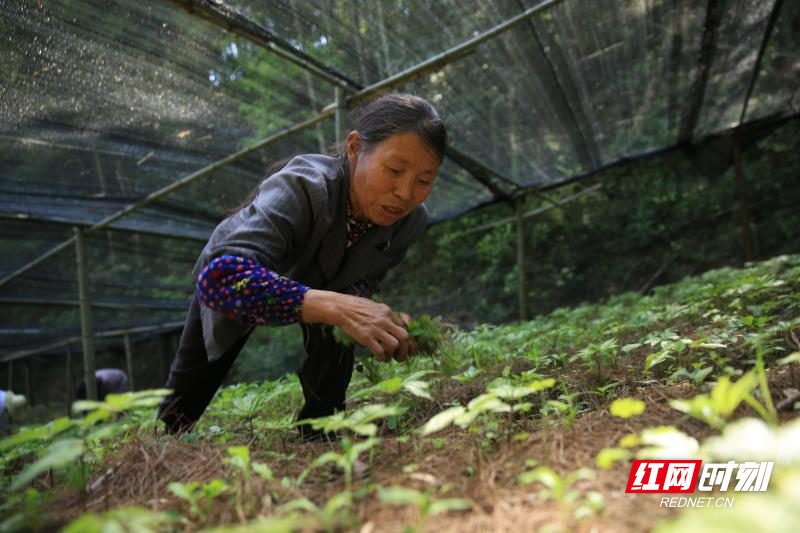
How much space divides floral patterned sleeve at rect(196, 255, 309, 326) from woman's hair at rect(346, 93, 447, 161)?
72cm

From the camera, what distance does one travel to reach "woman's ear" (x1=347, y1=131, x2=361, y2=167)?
6.72 feet

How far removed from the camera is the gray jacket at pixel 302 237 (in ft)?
5.49

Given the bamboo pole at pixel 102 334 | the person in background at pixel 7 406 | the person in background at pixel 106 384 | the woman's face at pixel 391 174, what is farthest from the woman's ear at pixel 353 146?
the bamboo pole at pixel 102 334

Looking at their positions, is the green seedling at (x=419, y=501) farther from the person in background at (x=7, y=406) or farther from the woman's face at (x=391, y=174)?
the person in background at (x=7, y=406)

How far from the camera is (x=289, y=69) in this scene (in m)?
3.60

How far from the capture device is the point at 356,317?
60.6 inches

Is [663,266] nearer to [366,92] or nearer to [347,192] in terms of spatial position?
[366,92]

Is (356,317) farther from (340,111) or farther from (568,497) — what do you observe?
(340,111)

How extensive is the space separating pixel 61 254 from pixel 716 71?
7217 millimetres

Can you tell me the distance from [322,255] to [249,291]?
0.63 meters

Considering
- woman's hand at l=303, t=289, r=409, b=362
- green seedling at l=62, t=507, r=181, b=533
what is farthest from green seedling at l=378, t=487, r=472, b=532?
woman's hand at l=303, t=289, r=409, b=362

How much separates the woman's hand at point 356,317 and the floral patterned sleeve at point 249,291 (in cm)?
4

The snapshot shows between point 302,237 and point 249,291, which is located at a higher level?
point 302,237

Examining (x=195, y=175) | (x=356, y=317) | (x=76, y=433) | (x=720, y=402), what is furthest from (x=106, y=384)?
(x=720, y=402)
